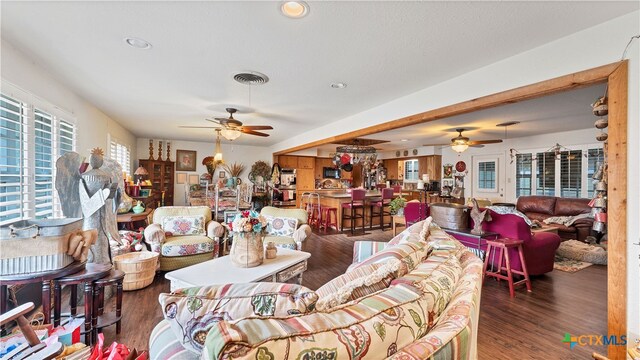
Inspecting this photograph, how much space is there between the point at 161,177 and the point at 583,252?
951cm

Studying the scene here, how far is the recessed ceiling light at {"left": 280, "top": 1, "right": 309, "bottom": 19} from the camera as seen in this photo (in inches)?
67.2

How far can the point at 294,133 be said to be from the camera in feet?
22.3

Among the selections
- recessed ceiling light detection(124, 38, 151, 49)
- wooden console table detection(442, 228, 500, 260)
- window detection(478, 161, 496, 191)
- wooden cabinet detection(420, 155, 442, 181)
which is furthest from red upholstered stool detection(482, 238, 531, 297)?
wooden cabinet detection(420, 155, 442, 181)

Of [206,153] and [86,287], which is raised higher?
[206,153]

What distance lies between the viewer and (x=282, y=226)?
4.09 meters

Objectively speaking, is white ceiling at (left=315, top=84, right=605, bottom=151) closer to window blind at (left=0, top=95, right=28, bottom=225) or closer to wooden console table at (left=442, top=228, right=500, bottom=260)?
wooden console table at (left=442, top=228, right=500, bottom=260)

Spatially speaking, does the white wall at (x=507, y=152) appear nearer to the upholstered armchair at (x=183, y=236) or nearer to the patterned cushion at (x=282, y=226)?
the patterned cushion at (x=282, y=226)

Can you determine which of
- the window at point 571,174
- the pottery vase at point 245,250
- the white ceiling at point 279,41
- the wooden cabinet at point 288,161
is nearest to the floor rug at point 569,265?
the window at point 571,174

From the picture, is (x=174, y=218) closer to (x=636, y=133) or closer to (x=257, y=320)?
(x=257, y=320)

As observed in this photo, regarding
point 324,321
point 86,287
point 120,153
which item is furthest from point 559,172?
point 120,153

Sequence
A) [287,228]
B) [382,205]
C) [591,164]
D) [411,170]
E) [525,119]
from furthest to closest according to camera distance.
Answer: [411,170], [382,205], [591,164], [525,119], [287,228]

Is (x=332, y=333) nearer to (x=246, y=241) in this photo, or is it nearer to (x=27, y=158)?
(x=246, y=241)

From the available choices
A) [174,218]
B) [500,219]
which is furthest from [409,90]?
[174,218]

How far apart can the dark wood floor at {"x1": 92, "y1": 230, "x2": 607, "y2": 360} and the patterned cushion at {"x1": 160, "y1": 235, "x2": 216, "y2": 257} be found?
1.22 feet
